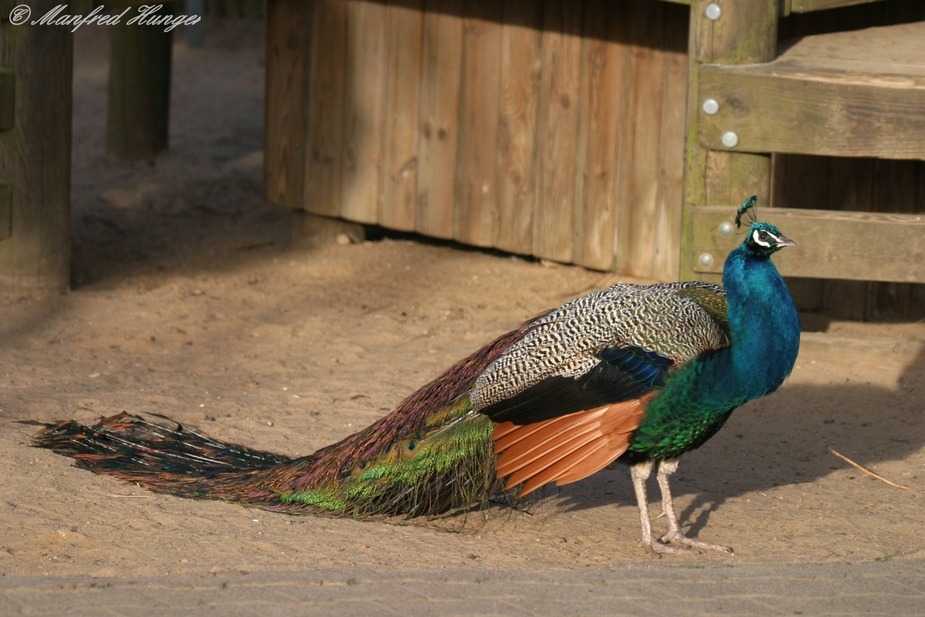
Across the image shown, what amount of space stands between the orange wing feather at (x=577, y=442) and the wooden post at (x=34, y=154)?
4.69 meters

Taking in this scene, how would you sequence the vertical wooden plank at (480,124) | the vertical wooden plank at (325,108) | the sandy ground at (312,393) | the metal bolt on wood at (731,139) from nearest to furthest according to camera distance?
the sandy ground at (312,393) → the metal bolt on wood at (731,139) → the vertical wooden plank at (480,124) → the vertical wooden plank at (325,108)

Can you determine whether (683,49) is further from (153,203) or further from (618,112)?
(153,203)

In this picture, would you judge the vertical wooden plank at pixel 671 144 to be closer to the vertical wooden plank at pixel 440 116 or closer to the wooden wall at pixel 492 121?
the wooden wall at pixel 492 121

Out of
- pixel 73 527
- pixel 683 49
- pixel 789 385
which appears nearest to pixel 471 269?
pixel 683 49

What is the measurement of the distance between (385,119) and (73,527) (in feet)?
16.9

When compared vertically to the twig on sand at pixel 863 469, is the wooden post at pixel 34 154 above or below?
above

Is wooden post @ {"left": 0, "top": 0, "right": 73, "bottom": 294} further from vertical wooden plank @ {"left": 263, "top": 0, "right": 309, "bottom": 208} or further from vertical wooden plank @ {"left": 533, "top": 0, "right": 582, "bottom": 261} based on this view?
vertical wooden plank @ {"left": 533, "top": 0, "right": 582, "bottom": 261}

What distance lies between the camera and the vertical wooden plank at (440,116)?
932 centimetres

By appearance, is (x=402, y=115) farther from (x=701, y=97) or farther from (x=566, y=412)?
(x=566, y=412)

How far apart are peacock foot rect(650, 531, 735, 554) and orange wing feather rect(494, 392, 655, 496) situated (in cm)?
53

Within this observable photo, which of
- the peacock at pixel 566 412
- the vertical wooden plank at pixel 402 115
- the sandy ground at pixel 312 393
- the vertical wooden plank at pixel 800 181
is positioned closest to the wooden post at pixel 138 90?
the sandy ground at pixel 312 393

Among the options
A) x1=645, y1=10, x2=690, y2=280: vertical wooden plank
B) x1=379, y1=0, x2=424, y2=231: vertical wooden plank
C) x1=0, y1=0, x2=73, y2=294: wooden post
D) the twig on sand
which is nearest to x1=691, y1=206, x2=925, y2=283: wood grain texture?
the twig on sand

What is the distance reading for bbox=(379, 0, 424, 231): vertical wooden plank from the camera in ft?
31.0

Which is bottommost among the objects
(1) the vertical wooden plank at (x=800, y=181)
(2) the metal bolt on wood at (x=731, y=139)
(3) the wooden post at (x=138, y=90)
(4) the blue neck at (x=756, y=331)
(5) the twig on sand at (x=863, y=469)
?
(5) the twig on sand at (x=863, y=469)
